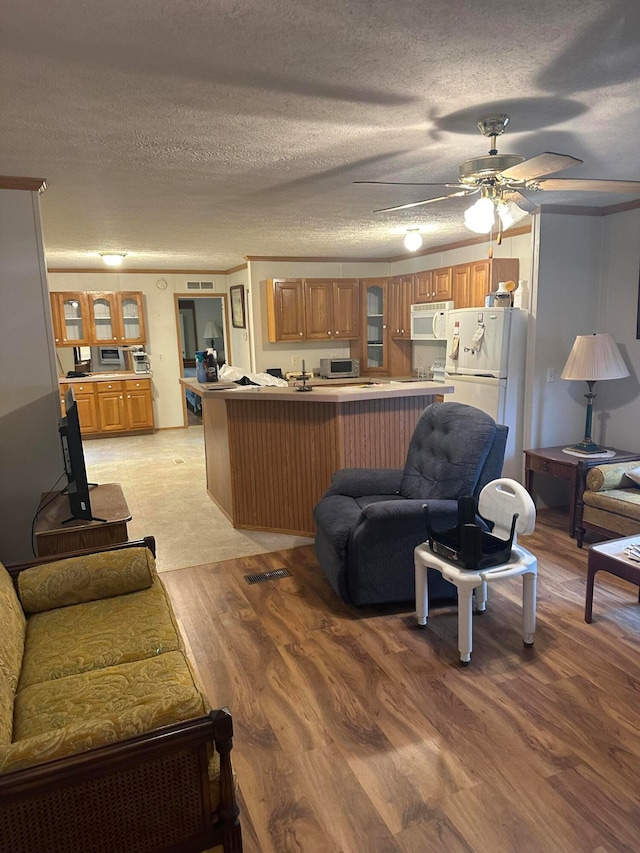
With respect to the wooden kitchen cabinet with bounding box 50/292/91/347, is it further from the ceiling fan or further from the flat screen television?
the ceiling fan

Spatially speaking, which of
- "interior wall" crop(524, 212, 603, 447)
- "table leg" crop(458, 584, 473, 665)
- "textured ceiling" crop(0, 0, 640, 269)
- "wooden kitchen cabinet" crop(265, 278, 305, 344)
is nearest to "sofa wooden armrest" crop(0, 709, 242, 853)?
"table leg" crop(458, 584, 473, 665)

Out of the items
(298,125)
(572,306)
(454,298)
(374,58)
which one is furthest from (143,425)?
(374,58)

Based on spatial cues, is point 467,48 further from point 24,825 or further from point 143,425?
point 143,425

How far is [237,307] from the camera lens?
8.43 meters

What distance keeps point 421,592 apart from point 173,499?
3139 mm

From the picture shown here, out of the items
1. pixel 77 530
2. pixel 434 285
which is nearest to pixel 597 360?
pixel 434 285

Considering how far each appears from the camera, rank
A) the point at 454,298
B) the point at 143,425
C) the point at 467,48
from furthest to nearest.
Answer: the point at 143,425, the point at 454,298, the point at 467,48

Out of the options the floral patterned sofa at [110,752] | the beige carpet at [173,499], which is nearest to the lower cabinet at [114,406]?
the beige carpet at [173,499]

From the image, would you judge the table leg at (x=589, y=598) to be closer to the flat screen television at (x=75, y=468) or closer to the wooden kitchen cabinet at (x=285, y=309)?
the flat screen television at (x=75, y=468)

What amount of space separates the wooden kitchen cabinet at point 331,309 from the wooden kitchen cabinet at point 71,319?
11.4 ft

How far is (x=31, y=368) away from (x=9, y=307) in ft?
1.22

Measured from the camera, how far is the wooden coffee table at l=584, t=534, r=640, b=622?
2.74 meters

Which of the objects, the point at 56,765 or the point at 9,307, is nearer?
the point at 56,765

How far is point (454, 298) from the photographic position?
230 inches
